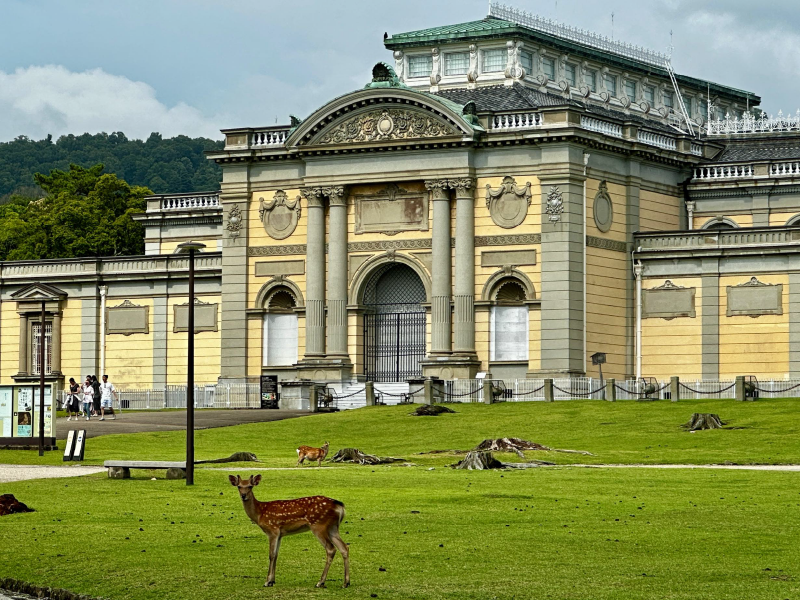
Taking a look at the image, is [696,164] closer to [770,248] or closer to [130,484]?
[770,248]

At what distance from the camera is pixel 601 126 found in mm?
73000

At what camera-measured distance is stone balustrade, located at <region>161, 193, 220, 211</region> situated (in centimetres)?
8850

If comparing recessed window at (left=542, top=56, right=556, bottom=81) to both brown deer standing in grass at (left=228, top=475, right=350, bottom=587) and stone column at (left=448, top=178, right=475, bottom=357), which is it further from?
brown deer standing in grass at (left=228, top=475, right=350, bottom=587)

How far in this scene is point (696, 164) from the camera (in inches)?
3105

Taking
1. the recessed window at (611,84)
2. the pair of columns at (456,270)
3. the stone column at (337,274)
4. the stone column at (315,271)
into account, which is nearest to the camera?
the pair of columns at (456,270)

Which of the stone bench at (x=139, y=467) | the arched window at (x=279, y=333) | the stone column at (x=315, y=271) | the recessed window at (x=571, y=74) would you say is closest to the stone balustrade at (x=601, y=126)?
the recessed window at (x=571, y=74)

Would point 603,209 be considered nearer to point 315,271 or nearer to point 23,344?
point 315,271

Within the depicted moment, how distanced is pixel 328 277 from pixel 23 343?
1706cm

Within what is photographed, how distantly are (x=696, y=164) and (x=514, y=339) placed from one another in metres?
13.9

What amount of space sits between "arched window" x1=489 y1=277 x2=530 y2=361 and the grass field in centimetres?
2441

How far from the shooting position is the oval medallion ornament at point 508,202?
71.4 metres

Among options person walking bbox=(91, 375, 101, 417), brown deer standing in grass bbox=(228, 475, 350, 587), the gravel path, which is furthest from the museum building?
brown deer standing in grass bbox=(228, 475, 350, 587)

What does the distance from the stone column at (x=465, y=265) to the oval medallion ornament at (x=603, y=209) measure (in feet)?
17.3

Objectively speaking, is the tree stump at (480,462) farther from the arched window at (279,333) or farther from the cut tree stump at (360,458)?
the arched window at (279,333)
